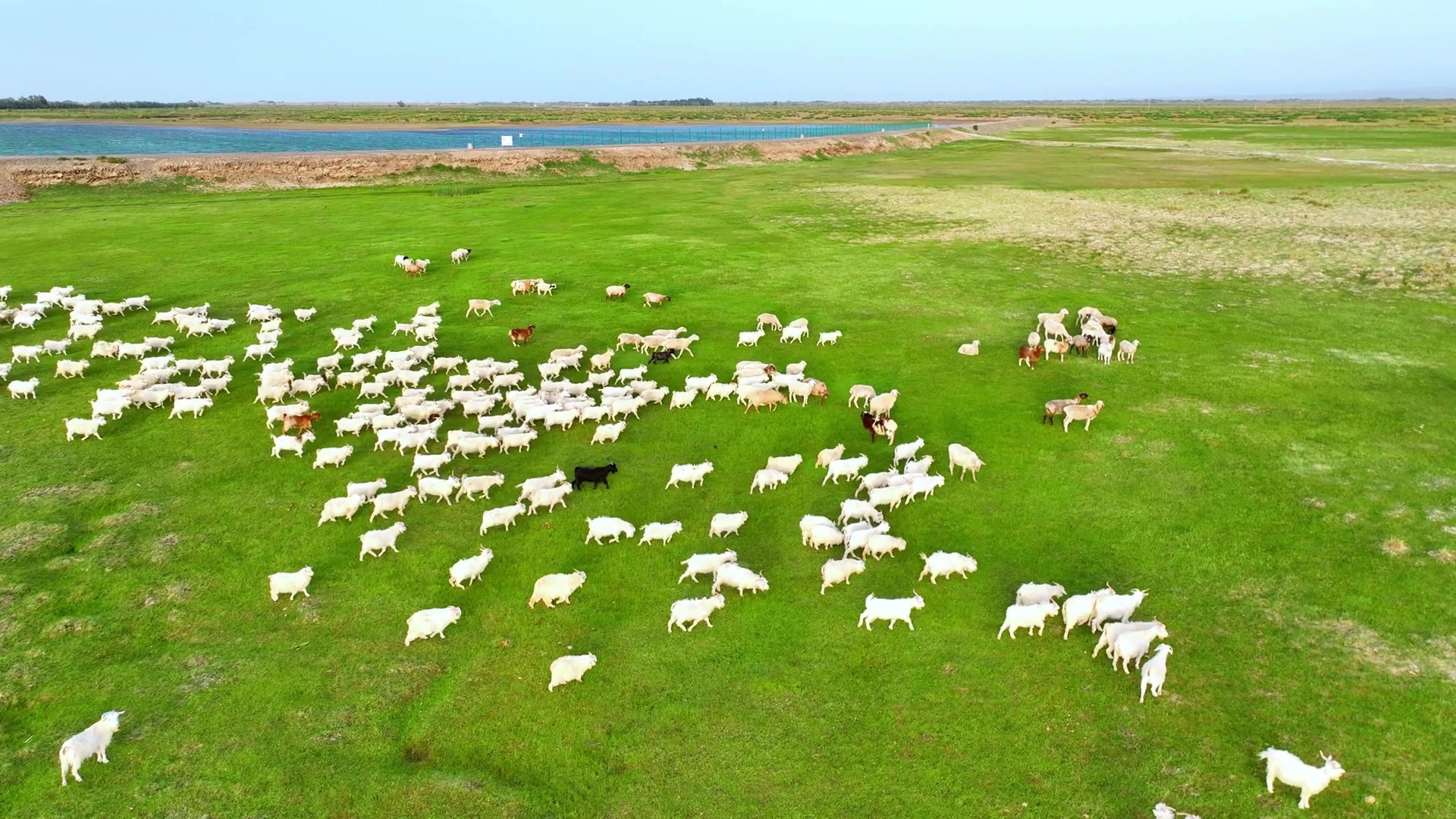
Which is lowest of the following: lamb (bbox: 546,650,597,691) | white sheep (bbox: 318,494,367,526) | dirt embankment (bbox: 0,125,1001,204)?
lamb (bbox: 546,650,597,691)

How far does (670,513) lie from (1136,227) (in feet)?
118

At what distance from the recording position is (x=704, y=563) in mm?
13055

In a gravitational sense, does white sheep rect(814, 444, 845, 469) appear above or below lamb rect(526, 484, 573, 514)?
above

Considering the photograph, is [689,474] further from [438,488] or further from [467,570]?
[438,488]

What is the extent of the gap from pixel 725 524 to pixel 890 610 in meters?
3.69

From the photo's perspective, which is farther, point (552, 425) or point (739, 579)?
point (552, 425)

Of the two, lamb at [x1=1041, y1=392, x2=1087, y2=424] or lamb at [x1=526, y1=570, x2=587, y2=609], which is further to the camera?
lamb at [x1=1041, y1=392, x2=1087, y2=424]

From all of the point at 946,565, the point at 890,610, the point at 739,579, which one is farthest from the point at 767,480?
the point at 890,610

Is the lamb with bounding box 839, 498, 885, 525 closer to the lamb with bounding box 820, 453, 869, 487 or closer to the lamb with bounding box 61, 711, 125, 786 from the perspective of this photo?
the lamb with bounding box 820, 453, 869, 487

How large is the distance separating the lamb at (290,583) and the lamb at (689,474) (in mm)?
6691

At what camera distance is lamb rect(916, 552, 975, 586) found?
508 inches

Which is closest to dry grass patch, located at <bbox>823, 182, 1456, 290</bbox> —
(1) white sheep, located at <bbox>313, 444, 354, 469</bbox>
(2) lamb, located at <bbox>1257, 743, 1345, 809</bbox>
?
(2) lamb, located at <bbox>1257, 743, 1345, 809</bbox>

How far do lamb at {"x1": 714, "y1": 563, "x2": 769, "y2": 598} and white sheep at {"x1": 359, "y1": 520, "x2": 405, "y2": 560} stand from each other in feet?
19.5

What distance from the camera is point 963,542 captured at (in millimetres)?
14062
